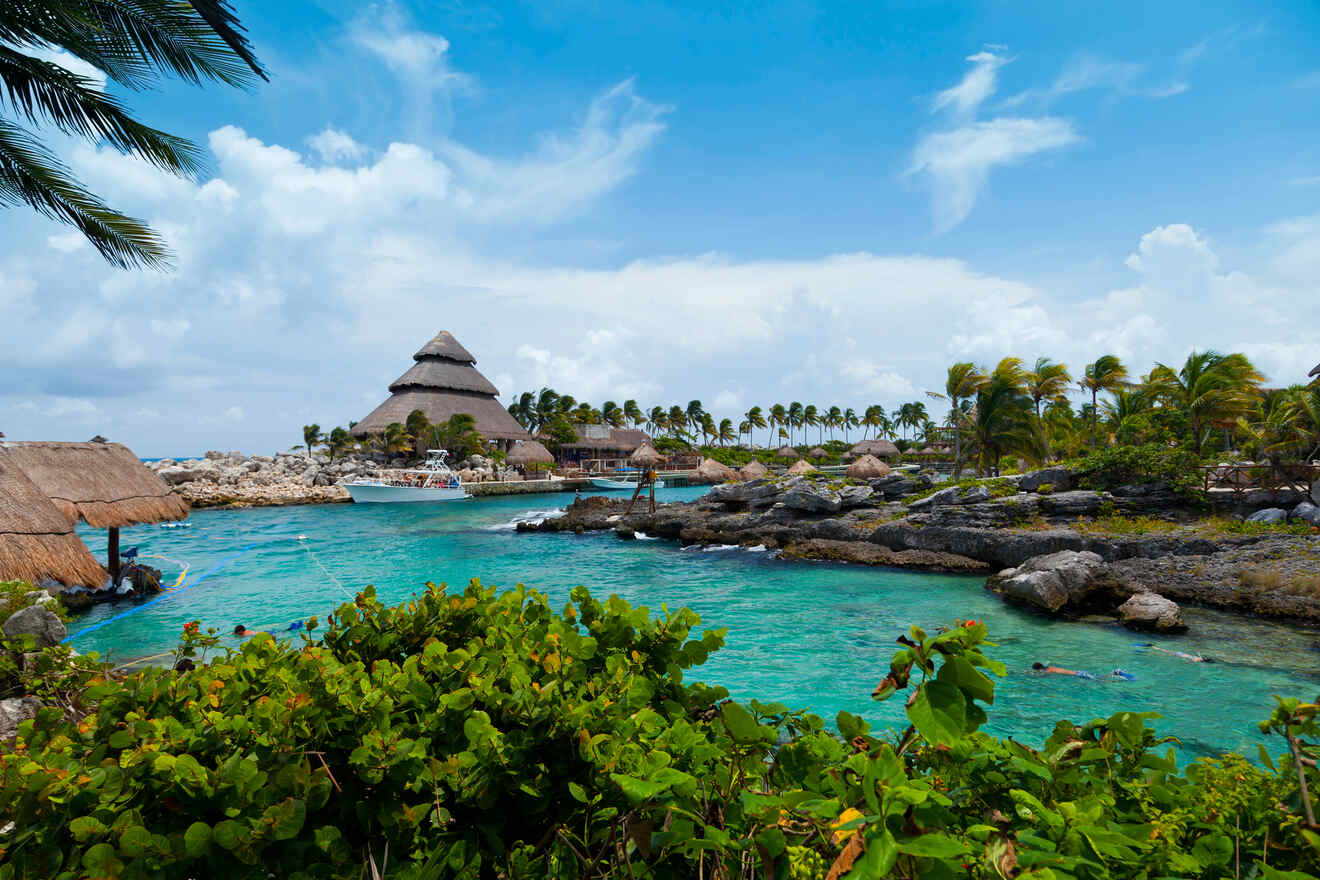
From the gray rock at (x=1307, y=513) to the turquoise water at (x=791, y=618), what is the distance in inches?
213

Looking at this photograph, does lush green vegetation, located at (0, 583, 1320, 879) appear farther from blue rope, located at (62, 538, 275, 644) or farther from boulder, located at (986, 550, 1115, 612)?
boulder, located at (986, 550, 1115, 612)

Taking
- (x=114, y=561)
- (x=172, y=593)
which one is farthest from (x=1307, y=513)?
(x=114, y=561)

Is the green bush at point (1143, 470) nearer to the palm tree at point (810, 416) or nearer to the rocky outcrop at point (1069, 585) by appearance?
the rocky outcrop at point (1069, 585)

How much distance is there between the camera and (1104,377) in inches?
1286

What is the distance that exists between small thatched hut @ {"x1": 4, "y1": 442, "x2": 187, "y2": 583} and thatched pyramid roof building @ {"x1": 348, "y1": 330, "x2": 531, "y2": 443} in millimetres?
44861

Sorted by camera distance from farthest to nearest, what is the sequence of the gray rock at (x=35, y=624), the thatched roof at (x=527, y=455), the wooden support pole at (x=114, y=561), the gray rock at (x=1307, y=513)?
the thatched roof at (x=527, y=455) → the gray rock at (x=1307, y=513) → the wooden support pole at (x=114, y=561) → the gray rock at (x=35, y=624)

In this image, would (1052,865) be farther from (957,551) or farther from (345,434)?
(345,434)

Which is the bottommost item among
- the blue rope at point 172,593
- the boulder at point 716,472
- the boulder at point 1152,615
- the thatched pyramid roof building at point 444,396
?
the boulder at point 1152,615

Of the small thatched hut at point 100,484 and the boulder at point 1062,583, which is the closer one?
the small thatched hut at point 100,484

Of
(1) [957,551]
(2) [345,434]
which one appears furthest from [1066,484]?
(2) [345,434]

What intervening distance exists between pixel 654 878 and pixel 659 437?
8221cm

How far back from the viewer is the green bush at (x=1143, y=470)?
55.8ft

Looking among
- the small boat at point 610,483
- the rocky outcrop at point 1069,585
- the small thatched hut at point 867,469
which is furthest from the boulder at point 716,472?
the rocky outcrop at point 1069,585

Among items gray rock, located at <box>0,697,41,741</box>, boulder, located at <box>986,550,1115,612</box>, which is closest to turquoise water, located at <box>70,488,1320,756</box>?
boulder, located at <box>986,550,1115,612</box>
